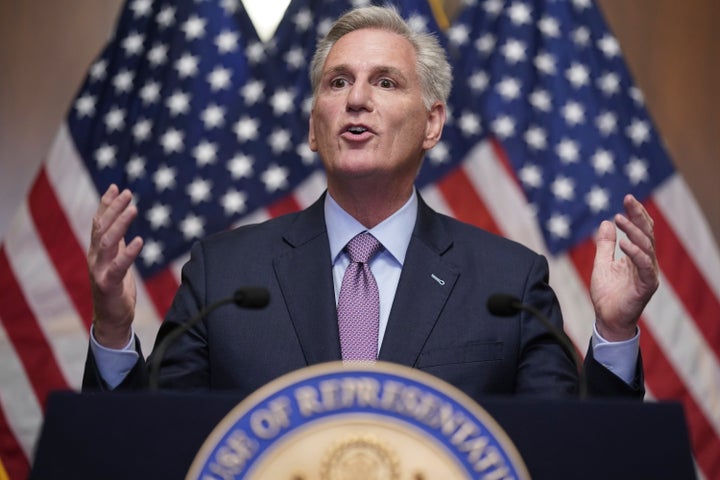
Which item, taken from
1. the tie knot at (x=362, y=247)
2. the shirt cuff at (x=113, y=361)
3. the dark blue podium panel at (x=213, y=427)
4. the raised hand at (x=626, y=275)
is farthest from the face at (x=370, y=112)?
the dark blue podium panel at (x=213, y=427)

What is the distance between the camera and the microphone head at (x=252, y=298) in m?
1.65

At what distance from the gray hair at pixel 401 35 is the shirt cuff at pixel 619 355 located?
914 mm

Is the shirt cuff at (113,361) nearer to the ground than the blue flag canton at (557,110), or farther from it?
farther from it

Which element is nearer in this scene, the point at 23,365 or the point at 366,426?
the point at 366,426

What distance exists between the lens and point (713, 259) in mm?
3805

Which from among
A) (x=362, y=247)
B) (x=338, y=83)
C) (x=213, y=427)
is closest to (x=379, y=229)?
(x=362, y=247)

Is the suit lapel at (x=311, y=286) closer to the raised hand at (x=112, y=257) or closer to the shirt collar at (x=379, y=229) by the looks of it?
the shirt collar at (x=379, y=229)

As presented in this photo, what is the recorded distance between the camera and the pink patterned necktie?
2193mm

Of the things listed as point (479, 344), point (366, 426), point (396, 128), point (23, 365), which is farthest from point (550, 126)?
point (366, 426)

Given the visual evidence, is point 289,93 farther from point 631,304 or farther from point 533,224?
point 631,304

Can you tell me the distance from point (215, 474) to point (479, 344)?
3.27 feet

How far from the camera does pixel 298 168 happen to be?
386 cm

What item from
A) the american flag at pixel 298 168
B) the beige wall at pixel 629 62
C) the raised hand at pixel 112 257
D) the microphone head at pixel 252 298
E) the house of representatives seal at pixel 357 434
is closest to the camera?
the house of representatives seal at pixel 357 434

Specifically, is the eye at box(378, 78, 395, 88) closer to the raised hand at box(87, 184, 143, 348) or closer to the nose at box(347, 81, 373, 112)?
the nose at box(347, 81, 373, 112)
